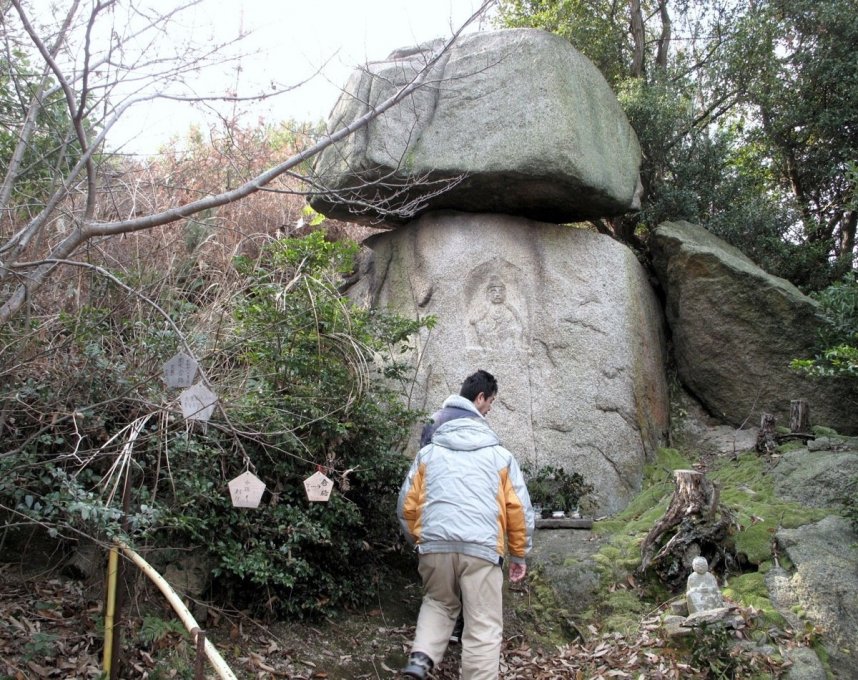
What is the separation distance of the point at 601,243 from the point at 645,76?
3863 mm

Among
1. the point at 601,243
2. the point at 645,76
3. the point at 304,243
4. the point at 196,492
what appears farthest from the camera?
the point at 645,76

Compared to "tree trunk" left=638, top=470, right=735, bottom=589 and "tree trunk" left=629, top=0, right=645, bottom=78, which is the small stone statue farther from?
"tree trunk" left=629, top=0, right=645, bottom=78

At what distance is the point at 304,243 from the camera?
618 centimetres

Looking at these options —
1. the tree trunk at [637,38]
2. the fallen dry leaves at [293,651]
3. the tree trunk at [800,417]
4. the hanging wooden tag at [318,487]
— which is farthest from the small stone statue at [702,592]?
the tree trunk at [637,38]

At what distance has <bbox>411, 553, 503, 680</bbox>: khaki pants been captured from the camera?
4426mm

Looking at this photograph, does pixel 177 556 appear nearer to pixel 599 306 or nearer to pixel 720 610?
pixel 720 610

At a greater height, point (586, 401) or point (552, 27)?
point (552, 27)

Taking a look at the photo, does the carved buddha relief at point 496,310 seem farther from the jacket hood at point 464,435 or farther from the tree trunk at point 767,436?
the jacket hood at point 464,435

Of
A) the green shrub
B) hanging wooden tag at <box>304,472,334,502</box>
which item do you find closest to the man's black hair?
the green shrub

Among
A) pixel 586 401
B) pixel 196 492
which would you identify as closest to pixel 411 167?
pixel 586 401

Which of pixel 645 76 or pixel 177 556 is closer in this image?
pixel 177 556

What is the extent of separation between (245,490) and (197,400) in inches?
26.3

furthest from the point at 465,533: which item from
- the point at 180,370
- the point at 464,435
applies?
the point at 180,370

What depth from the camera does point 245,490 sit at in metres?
4.79
